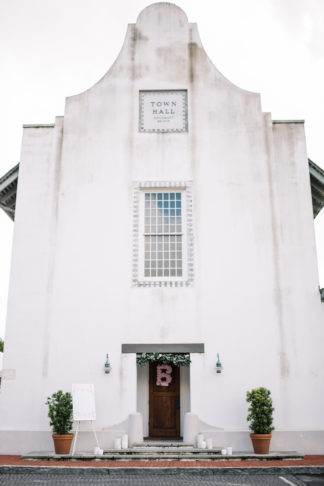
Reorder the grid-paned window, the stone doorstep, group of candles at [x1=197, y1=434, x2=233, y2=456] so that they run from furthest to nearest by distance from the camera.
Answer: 1. the grid-paned window
2. group of candles at [x1=197, y1=434, x2=233, y2=456]
3. the stone doorstep

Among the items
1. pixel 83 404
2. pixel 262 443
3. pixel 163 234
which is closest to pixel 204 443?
pixel 262 443

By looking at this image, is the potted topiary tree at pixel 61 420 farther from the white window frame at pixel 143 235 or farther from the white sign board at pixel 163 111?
the white sign board at pixel 163 111

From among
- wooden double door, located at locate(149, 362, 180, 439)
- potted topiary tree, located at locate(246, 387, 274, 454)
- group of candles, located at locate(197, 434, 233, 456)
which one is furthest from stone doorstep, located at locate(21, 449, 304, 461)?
wooden double door, located at locate(149, 362, 180, 439)

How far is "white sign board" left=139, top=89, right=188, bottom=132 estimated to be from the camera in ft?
49.4

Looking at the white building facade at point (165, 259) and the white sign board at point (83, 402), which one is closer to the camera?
the white sign board at point (83, 402)

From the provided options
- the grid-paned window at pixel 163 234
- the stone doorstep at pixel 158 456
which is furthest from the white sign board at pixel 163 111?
the stone doorstep at pixel 158 456

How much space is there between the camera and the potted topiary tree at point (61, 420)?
12.1 meters

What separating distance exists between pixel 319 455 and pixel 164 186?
829 cm

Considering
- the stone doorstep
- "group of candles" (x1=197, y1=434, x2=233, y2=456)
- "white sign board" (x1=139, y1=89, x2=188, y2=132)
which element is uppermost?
"white sign board" (x1=139, y1=89, x2=188, y2=132)

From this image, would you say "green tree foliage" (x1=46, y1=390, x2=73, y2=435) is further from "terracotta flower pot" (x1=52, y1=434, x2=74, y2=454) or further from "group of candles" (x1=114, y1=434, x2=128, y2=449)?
"group of candles" (x1=114, y1=434, x2=128, y2=449)

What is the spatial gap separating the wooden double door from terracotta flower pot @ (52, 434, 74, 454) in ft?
8.80

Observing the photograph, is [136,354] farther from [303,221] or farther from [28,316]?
[303,221]

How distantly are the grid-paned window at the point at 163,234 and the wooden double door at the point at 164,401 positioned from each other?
111 inches

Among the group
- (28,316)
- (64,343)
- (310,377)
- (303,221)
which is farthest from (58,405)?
(303,221)
